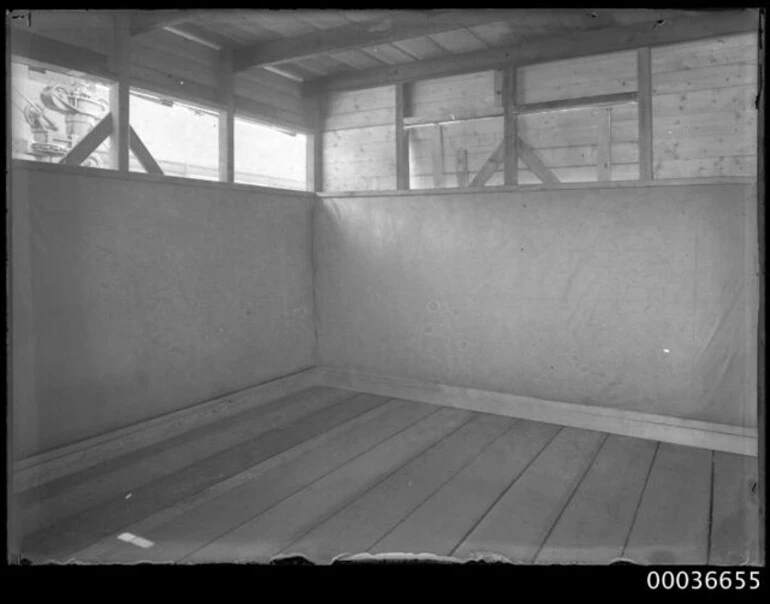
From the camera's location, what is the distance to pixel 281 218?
2.93 meters

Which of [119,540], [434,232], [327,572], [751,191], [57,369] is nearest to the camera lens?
[327,572]

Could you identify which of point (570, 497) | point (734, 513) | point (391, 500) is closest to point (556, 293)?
point (570, 497)

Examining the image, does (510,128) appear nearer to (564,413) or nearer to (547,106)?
(547,106)

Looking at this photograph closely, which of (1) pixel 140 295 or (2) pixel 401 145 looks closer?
(1) pixel 140 295

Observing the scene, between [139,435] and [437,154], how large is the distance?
2462 mm

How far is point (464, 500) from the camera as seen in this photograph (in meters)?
1.74

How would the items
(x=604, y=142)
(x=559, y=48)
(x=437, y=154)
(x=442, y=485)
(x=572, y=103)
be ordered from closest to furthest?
1. (x=442, y=485)
2. (x=559, y=48)
3. (x=572, y=103)
4. (x=604, y=142)
5. (x=437, y=154)

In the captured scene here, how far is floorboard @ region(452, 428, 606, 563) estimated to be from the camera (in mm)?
1466

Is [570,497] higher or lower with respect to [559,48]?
lower

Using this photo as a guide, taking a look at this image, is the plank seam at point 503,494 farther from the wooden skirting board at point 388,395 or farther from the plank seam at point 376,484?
the plank seam at point 376,484

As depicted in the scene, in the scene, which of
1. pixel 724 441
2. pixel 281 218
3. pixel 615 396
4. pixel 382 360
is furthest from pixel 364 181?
pixel 724 441

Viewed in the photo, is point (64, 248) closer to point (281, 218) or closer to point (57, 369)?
point (57, 369)

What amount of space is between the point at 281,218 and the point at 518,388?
1.36 meters

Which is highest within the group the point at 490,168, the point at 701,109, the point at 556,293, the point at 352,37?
the point at 352,37
